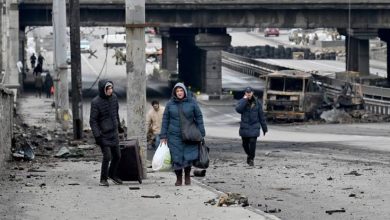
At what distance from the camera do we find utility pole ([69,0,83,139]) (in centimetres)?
3603

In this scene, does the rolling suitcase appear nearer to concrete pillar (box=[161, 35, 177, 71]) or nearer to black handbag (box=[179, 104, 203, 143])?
black handbag (box=[179, 104, 203, 143])

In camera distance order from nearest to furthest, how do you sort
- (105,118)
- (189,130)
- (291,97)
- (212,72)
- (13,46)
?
(189,130) → (105,118) → (291,97) → (13,46) → (212,72)

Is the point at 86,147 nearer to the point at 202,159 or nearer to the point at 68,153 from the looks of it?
the point at 68,153

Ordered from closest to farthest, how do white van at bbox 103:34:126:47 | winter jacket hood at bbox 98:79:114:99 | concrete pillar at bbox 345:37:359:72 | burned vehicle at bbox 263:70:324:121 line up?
1. winter jacket hood at bbox 98:79:114:99
2. burned vehicle at bbox 263:70:324:121
3. concrete pillar at bbox 345:37:359:72
4. white van at bbox 103:34:126:47

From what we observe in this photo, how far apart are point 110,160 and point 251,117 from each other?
6331mm

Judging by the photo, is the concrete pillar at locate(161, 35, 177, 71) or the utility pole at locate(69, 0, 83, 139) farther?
the concrete pillar at locate(161, 35, 177, 71)

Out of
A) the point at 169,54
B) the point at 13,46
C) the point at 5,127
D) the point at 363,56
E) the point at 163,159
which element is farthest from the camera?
the point at 169,54

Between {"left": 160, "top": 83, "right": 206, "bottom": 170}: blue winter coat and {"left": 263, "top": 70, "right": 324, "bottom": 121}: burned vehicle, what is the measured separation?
34044 millimetres

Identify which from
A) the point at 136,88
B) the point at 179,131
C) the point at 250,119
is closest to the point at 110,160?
the point at 179,131

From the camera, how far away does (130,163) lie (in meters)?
19.3

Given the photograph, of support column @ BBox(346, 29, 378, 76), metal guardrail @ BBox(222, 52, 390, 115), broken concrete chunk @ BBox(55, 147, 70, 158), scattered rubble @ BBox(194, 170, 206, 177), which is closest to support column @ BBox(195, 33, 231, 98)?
support column @ BBox(346, 29, 378, 76)

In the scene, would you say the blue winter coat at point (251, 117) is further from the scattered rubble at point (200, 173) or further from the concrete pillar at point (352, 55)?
the concrete pillar at point (352, 55)

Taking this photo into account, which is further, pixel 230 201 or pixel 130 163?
pixel 130 163

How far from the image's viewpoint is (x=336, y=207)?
1617 centimetres
